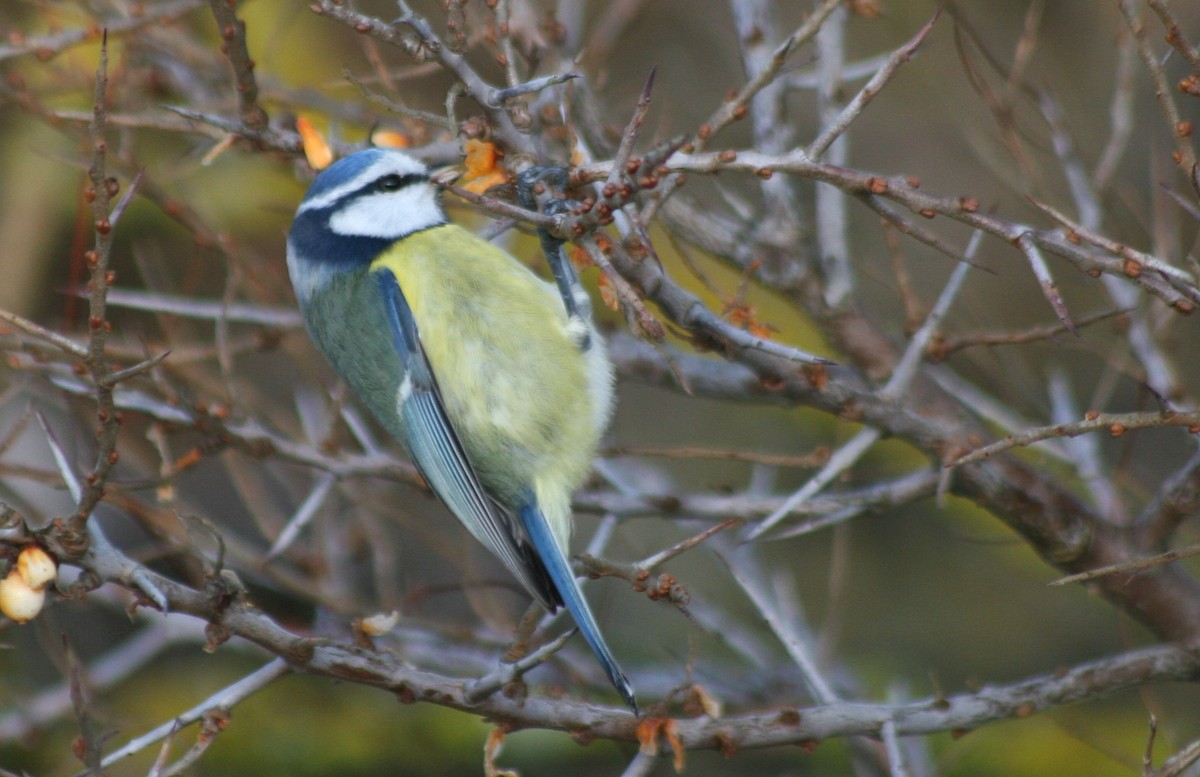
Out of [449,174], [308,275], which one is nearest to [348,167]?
[449,174]

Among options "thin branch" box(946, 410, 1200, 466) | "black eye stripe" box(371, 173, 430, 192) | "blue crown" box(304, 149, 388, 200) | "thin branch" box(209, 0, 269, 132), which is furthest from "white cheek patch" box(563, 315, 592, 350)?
"thin branch" box(946, 410, 1200, 466)

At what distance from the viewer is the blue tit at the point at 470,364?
8.59 ft

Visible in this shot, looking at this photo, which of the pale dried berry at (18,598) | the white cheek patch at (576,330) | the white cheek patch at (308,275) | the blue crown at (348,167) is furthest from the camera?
the white cheek patch at (308,275)

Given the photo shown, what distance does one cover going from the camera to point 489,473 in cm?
268

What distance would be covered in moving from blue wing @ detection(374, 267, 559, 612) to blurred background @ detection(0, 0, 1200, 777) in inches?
16.2

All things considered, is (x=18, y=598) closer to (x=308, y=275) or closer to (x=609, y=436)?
(x=308, y=275)

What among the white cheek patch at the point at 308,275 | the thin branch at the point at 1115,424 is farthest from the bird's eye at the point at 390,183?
the thin branch at the point at 1115,424

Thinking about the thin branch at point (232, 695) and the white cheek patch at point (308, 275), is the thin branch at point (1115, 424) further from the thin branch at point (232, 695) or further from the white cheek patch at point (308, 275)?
the white cheek patch at point (308, 275)

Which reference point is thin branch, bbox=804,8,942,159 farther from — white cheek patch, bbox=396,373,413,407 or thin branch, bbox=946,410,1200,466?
white cheek patch, bbox=396,373,413,407

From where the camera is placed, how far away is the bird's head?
8.50ft

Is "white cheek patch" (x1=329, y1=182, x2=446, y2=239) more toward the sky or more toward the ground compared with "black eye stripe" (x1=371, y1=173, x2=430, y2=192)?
more toward the ground

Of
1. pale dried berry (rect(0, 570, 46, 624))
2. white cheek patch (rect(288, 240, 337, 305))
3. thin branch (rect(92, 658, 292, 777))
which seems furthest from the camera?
white cheek patch (rect(288, 240, 337, 305))

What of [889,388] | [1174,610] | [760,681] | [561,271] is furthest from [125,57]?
[1174,610]

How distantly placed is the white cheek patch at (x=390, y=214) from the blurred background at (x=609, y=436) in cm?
33
